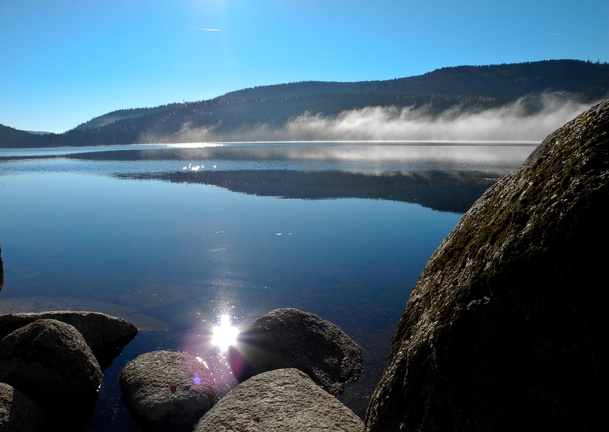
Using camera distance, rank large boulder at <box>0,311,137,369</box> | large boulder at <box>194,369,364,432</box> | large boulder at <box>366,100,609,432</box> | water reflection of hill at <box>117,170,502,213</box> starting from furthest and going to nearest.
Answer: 1. water reflection of hill at <box>117,170,502,213</box>
2. large boulder at <box>0,311,137,369</box>
3. large boulder at <box>194,369,364,432</box>
4. large boulder at <box>366,100,609,432</box>

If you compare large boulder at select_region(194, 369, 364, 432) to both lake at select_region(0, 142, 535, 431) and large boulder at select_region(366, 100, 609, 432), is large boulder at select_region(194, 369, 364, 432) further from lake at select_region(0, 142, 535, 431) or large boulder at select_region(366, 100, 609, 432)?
large boulder at select_region(366, 100, 609, 432)

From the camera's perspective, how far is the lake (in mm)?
10062

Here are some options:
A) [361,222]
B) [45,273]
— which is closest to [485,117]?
[361,222]

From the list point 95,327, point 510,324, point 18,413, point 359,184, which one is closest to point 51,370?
point 18,413

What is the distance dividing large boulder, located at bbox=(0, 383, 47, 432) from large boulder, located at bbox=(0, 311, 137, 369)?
6.87ft

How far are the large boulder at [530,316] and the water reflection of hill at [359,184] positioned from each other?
2122cm

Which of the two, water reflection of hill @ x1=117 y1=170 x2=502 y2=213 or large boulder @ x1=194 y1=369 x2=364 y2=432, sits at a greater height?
water reflection of hill @ x1=117 y1=170 x2=502 y2=213

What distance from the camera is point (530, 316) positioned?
280cm

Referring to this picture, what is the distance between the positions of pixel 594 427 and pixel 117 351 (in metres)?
8.79

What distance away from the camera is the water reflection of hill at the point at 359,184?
94.1ft

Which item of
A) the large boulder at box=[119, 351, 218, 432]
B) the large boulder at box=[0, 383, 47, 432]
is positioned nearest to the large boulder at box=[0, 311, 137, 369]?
the large boulder at box=[119, 351, 218, 432]

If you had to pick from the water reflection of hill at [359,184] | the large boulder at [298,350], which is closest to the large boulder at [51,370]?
the large boulder at [298,350]

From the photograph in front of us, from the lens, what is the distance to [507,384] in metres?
2.84

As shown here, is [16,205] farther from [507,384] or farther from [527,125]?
[527,125]
